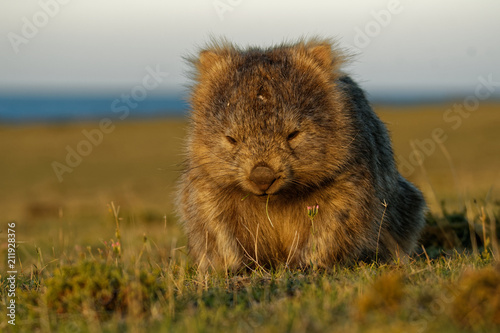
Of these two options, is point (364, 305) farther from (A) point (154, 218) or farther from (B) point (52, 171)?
(B) point (52, 171)

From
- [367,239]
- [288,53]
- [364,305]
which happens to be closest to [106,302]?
[364,305]

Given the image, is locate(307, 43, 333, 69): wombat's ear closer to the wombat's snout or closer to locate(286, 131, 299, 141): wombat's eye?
locate(286, 131, 299, 141): wombat's eye

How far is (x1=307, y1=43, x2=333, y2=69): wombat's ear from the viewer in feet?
20.4

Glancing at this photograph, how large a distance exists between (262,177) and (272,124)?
0.53m

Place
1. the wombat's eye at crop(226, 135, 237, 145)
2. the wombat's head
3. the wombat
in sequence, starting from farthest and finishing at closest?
the wombat's eye at crop(226, 135, 237, 145)
the wombat
the wombat's head

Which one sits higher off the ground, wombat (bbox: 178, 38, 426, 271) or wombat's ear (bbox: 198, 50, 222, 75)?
wombat's ear (bbox: 198, 50, 222, 75)

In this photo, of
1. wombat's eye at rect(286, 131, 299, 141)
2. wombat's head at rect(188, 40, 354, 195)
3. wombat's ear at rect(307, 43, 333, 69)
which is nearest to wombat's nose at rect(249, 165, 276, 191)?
wombat's head at rect(188, 40, 354, 195)

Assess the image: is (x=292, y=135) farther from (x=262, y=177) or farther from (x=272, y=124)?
(x=262, y=177)

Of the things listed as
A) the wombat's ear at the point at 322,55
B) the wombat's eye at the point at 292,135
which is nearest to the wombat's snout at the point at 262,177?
the wombat's eye at the point at 292,135

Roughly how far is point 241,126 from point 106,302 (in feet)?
6.41

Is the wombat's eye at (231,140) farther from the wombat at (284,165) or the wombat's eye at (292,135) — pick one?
the wombat's eye at (292,135)

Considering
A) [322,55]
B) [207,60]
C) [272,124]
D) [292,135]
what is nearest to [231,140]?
[272,124]

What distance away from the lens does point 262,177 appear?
16.4 feet

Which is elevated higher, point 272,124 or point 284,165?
point 272,124
